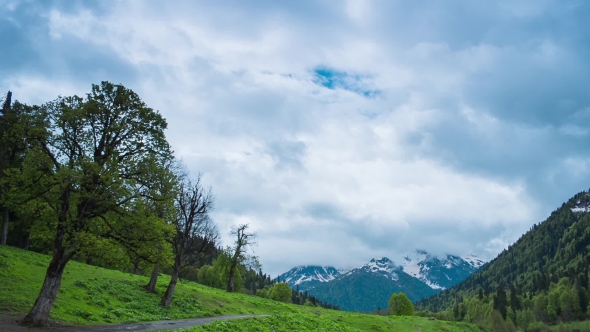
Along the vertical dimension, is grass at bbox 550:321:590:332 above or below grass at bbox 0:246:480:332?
above

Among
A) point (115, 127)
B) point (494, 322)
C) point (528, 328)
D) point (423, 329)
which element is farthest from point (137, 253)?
point (528, 328)

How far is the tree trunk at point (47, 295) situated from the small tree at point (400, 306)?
123 m

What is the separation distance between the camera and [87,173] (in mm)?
24719

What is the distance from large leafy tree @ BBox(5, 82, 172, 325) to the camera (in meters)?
24.4

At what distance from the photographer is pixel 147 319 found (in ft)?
108

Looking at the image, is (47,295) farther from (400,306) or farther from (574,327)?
(574,327)

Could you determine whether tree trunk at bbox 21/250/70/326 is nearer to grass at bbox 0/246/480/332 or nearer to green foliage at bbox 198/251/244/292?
grass at bbox 0/246/480/332

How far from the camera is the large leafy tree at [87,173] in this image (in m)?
24.4

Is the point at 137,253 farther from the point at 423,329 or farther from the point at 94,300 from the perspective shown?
the point at 423,329

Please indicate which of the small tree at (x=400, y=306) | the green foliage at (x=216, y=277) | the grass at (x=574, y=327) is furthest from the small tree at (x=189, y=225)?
the grass at (x=574, y=327)

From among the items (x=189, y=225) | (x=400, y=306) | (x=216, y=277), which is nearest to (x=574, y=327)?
(x=400, y=306)

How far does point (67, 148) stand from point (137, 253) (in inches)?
347

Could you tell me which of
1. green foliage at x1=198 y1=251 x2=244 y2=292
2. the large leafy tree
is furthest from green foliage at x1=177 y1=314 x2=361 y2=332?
green foliage at x1=198 y1=251 x2=244 y2=292

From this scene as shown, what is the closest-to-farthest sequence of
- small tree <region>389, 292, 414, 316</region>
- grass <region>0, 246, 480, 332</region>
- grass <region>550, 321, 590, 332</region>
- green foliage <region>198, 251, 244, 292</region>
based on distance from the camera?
1. grass <region>0, 246, 480, 332</region>
2. green foliage <region>198, 251, 244, 292</region>
3. small tree <region>389, 292, 414, 316</region>
4. grass <region>550, 321, 590, 332</region>
